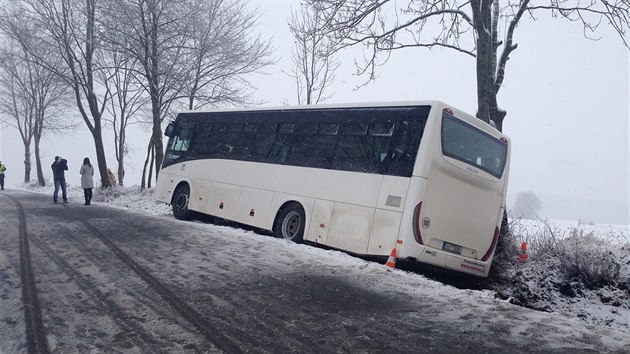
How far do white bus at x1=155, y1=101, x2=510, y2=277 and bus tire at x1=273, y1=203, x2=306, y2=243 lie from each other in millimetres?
23

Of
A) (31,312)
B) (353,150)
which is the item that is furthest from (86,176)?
(31,312)

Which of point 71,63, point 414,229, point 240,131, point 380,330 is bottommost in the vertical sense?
point 380,330

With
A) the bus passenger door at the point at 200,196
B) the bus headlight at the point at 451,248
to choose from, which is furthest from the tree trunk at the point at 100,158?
the bus headlight at the point at 451,248

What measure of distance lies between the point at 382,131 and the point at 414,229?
6.61 ft

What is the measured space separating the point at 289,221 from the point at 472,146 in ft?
13.5

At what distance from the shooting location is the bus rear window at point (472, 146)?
772 cm

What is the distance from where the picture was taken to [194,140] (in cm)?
1330

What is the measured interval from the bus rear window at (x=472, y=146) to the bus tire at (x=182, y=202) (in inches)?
314

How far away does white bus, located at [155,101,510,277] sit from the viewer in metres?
7.48

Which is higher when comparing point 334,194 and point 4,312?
point 334,194

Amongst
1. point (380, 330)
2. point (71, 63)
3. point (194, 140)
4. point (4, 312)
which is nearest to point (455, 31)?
point (194, 140)

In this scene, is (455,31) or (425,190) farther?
(455,31)

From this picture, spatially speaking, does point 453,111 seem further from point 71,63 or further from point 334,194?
point 71,63

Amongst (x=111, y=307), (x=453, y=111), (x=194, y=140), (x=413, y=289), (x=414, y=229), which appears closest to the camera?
(x=111, y=307)
